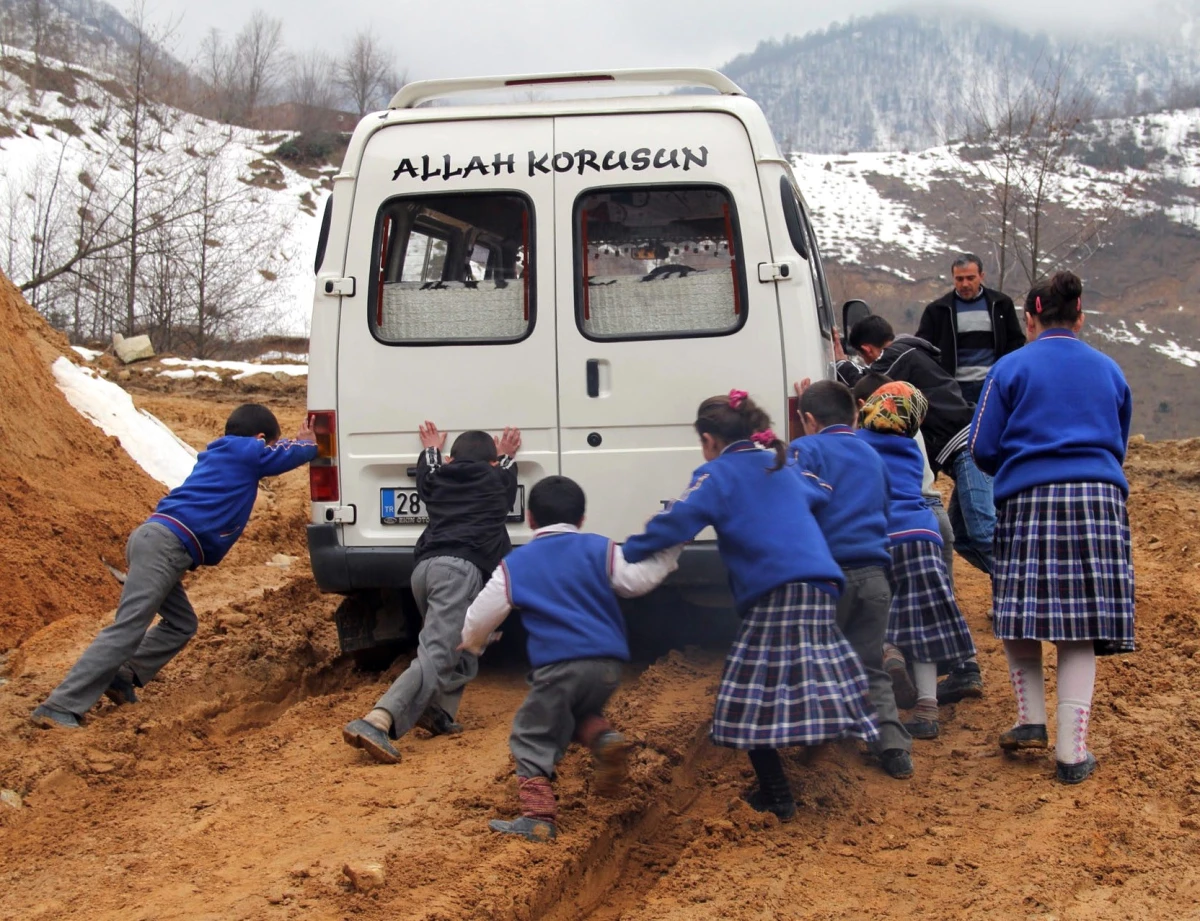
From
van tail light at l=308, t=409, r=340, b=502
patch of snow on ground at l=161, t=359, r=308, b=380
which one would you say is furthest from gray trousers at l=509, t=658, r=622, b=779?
patch of snow on ground at l=161, t=359, r=308, b=380

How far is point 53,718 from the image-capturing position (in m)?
5.15

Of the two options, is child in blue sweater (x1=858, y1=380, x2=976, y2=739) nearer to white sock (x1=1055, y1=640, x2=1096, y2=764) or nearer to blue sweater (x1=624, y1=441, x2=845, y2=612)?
white sock (x1=1055, y1=640, x2=1096, y2=764)

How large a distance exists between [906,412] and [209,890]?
3.06 m

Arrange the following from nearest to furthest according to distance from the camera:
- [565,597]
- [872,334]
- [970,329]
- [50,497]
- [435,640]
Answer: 1. [565,597]
2. [435,640]
3. [872,334]
4. [970,329]
5. [50,497]

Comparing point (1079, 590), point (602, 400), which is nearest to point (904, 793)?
point (1079, 590)

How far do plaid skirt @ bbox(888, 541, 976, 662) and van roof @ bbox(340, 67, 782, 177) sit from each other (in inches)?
72.6

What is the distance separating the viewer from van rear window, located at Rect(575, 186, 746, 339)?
5375 mm

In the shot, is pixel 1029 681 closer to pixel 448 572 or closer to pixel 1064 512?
pixel 1064 512

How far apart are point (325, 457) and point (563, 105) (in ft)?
6.21

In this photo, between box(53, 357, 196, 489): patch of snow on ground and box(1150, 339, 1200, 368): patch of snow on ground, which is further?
box(1150, 339, 1200, 368): patch of snow on ground

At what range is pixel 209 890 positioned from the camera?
3488mm

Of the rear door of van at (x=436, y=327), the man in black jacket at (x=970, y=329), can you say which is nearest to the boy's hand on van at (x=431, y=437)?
the rear door of van at (x=436, y=327)

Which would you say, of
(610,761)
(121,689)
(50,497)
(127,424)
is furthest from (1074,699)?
(127,424)

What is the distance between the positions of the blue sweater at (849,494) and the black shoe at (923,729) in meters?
0.82
